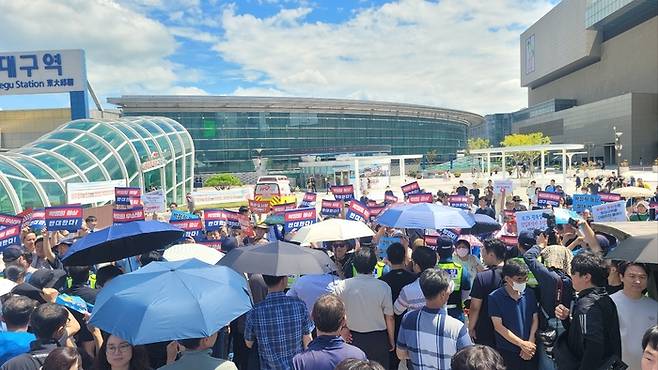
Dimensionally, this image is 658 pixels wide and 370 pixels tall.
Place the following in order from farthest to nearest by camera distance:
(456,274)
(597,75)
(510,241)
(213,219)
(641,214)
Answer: (597,75)
(213,219)
(641,214)
(510,241)
(456,274)

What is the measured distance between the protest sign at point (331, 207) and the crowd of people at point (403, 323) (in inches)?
221

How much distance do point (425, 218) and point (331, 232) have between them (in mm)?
1313

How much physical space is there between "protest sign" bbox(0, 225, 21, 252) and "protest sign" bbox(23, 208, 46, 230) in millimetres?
1389

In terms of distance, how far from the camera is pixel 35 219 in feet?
31.8

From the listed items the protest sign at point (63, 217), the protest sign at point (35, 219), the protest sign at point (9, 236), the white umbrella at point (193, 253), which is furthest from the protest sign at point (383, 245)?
the protest sign at point (35, 219)

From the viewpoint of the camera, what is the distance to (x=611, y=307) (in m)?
3.27

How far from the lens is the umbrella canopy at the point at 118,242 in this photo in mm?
5039

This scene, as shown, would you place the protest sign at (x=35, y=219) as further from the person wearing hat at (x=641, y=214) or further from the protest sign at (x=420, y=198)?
the person wearing hat at (x=641, y=214)

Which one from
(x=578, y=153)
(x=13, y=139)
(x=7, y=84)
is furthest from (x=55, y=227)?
(x=578, y=153)

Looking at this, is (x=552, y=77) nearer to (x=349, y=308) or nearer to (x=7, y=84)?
(x=7, y=84)

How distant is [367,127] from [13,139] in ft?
191

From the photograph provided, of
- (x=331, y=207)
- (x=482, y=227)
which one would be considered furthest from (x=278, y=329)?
(x=331, y=207)

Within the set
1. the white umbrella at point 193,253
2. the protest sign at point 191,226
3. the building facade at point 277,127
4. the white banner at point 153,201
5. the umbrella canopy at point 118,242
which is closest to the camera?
the umbrella canopy at point 118,242

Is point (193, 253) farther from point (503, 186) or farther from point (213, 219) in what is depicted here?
point (503, 186)
